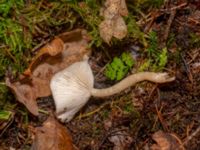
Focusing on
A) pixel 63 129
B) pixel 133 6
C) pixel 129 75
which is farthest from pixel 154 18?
pixel 63 129

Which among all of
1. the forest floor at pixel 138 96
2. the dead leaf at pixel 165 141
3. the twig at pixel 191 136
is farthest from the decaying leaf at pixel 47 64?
the twig at pixel 191 136

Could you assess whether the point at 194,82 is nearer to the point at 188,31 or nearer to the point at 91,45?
the point at 188,31

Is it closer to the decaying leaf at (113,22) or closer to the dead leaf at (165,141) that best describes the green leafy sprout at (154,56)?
the decaying leaf at (113,22)

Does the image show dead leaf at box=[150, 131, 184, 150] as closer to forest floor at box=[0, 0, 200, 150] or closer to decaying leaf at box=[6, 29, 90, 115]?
forest floor at box=[0, 0, 200, 150]

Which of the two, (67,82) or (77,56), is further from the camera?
(77,56)

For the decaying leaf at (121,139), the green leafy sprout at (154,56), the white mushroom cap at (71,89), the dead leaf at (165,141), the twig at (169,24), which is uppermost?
the twig at (169,24)

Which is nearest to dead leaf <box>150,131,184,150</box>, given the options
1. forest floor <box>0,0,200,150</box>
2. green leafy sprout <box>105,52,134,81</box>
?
forest floor <box>0,0,200,150</box>

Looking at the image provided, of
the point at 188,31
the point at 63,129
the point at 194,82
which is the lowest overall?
the point at 63,129
